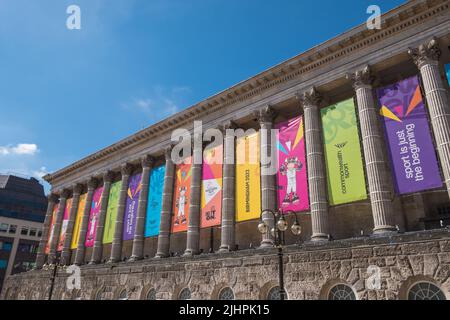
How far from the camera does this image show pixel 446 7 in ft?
68.4

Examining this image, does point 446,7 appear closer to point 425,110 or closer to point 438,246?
point 425,110

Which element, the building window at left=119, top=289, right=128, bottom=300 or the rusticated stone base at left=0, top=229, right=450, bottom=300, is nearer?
the rusticated stone base at left=0, top=229, right=450, bottom=300

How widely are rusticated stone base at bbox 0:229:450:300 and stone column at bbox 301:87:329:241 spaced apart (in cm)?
215

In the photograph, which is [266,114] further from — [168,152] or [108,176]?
[108,176]

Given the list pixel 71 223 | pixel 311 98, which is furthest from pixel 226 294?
pixel 71 223

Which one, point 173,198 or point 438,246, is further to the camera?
point 173,198

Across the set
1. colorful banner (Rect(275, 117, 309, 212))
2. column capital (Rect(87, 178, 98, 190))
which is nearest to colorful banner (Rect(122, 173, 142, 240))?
column capital (Rect(87, 178, 98, 190))

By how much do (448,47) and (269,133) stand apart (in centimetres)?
1251

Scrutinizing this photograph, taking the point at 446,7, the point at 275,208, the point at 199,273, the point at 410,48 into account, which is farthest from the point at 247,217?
the point at 446,7

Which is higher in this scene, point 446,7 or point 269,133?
point 446,7

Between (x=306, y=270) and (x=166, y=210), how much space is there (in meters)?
15.9

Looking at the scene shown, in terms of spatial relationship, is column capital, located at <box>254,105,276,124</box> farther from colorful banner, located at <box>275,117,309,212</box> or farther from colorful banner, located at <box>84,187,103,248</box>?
colorful banner, located at <box>84,187,103,248</box>

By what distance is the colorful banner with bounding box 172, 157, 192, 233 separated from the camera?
30.2m

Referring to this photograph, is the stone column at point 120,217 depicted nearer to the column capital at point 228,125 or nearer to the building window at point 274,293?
the column capital at point 228,125
